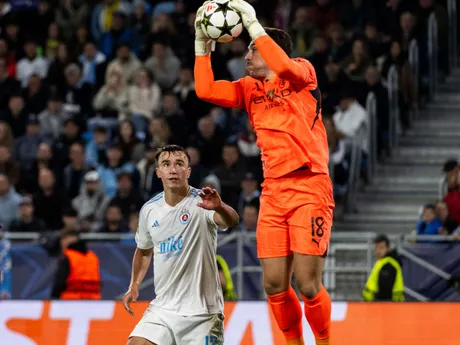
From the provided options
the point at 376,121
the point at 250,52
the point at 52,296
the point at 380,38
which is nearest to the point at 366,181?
the point at 376,121

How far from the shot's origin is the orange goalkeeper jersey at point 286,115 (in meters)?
7.69

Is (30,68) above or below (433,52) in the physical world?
below

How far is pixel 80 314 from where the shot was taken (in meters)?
9.98

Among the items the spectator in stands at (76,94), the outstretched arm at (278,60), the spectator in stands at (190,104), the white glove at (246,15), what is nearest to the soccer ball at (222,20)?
the white glove at (246,15)

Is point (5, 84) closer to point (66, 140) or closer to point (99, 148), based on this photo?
point (66, 140)

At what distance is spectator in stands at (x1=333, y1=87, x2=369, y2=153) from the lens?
1519 cm

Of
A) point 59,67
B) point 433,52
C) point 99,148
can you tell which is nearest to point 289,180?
point 99,148

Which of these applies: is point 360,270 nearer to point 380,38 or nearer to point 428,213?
point 428,213

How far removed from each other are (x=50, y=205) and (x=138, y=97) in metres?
2.37

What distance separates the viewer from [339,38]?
16531 millimetres

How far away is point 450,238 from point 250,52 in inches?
212

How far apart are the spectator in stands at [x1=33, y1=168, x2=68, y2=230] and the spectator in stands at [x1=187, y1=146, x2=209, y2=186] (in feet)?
5.76

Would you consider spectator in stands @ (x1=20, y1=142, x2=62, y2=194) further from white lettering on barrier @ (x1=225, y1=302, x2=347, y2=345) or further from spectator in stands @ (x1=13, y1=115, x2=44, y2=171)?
white lettering on barrier @ (x1=225, y1=302, x2=347, y2=345)

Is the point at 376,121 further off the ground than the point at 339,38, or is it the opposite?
the point at 339,38
